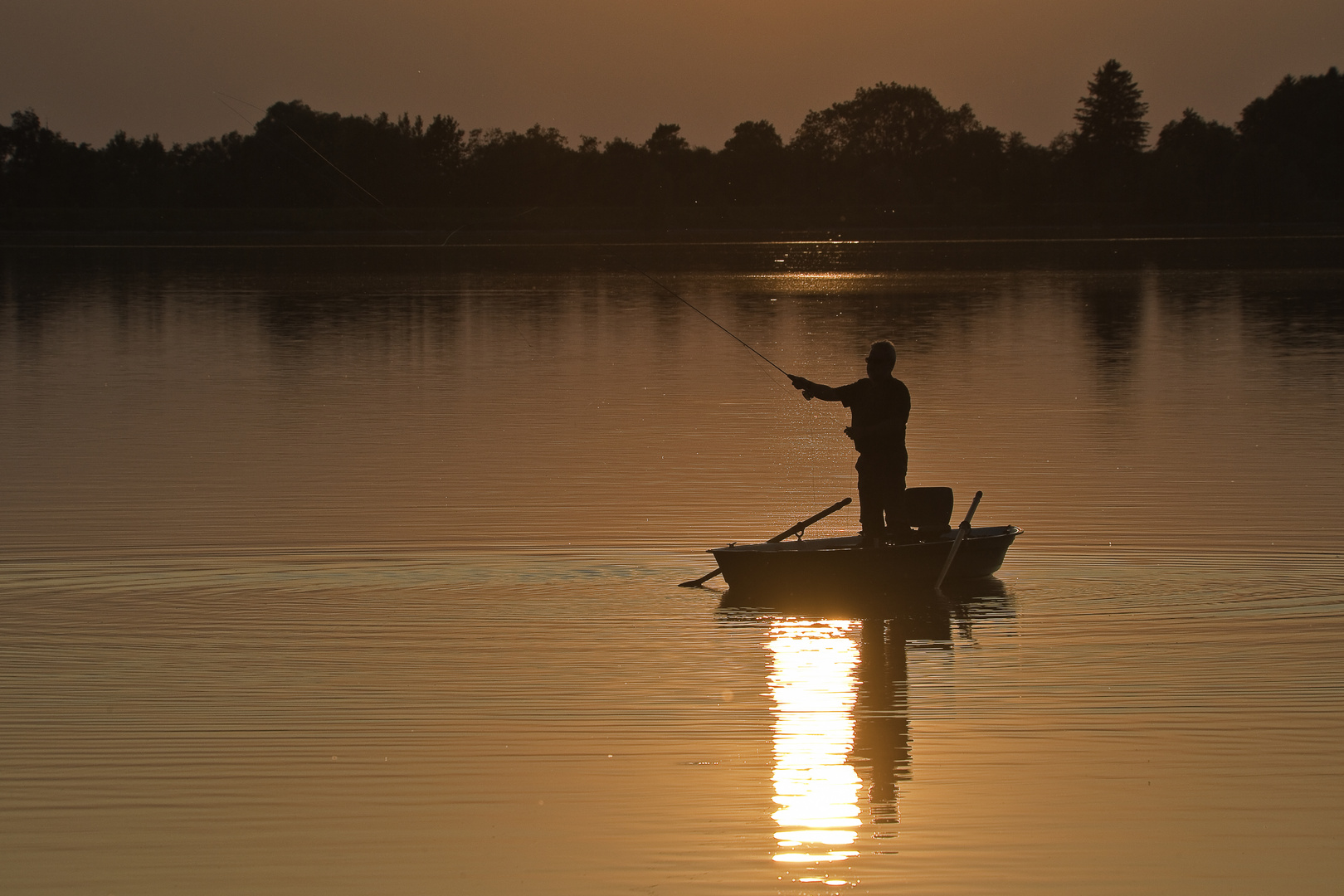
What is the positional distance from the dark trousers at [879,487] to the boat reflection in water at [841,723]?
2.50 ft

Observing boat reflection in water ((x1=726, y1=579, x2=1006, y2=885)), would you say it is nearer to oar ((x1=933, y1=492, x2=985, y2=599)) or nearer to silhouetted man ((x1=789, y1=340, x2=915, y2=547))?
oar ((x1=933, y1=492, x2=985, y2=599))

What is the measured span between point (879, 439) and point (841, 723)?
357 cm

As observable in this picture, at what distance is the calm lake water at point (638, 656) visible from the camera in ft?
22.2

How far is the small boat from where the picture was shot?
11.0 meters

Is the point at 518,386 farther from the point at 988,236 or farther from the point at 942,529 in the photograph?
the point at 988,236

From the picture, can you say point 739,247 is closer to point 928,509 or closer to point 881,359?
point 928,509

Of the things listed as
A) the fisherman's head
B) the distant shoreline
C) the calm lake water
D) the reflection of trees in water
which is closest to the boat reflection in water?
the calm lake water

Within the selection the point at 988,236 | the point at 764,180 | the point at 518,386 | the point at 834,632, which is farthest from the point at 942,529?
the point at 764,180

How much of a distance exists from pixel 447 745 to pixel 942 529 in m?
4.98

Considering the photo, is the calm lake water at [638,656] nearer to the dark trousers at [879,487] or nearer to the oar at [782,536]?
the oar at [782,536]

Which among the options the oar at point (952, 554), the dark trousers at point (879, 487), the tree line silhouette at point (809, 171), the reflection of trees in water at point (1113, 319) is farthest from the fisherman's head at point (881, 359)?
the tree line silhouette at point (809, 171)

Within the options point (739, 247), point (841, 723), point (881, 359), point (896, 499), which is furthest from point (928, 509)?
point (739, 247)

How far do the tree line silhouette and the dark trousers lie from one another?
7816cm

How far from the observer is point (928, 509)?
12.0 m
